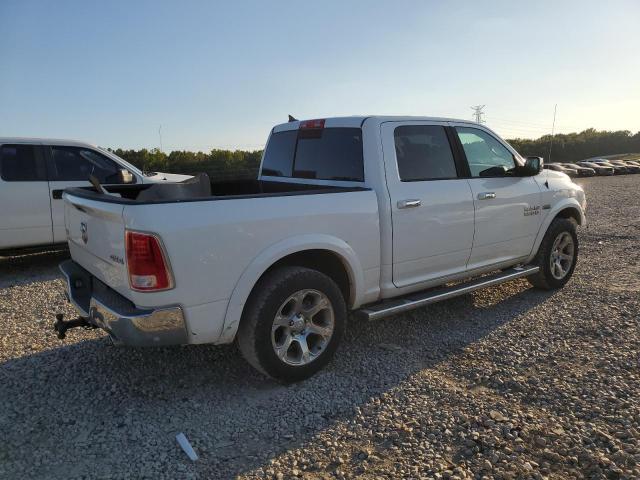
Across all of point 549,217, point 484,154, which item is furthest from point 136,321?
point 549,217

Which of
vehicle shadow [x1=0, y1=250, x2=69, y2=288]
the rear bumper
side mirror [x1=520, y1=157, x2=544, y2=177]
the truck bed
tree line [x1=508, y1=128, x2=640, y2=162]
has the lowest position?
vehicle shadow [x1=0, y1=250, x2=69, y2=288]

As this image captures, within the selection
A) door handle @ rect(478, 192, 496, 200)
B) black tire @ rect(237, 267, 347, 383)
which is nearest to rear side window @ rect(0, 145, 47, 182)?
black tire @ rect(237, 267, 347, 383)

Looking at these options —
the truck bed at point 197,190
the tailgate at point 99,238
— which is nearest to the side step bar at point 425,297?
the truck bed at point 197,190

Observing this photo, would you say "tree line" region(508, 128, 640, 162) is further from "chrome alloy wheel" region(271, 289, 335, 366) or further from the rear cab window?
"chrome alloy wheel" region(271, 289, 335, 366)

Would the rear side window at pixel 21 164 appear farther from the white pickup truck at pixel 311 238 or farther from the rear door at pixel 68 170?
the white pickup truck at pixel 311 238

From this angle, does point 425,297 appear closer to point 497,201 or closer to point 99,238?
point 497,201

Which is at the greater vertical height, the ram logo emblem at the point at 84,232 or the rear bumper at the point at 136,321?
the ram logo emblem at the point at 84,232

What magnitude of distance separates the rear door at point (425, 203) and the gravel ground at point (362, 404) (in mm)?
676

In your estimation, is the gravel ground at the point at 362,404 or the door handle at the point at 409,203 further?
the door handle at the point at 409,203

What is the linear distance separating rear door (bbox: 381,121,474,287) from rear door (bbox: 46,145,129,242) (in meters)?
4.81

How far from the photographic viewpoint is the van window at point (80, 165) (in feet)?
21.8

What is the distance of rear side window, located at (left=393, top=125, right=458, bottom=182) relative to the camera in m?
3.92

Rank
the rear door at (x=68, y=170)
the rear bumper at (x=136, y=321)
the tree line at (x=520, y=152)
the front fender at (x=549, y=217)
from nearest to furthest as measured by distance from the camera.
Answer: the rear bumper at (x=136, y=321), the front fender at (x=549, y=217), the rear door at (x=68, y=170), the tree line at (x=520, y=152)

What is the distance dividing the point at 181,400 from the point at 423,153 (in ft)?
8.85
